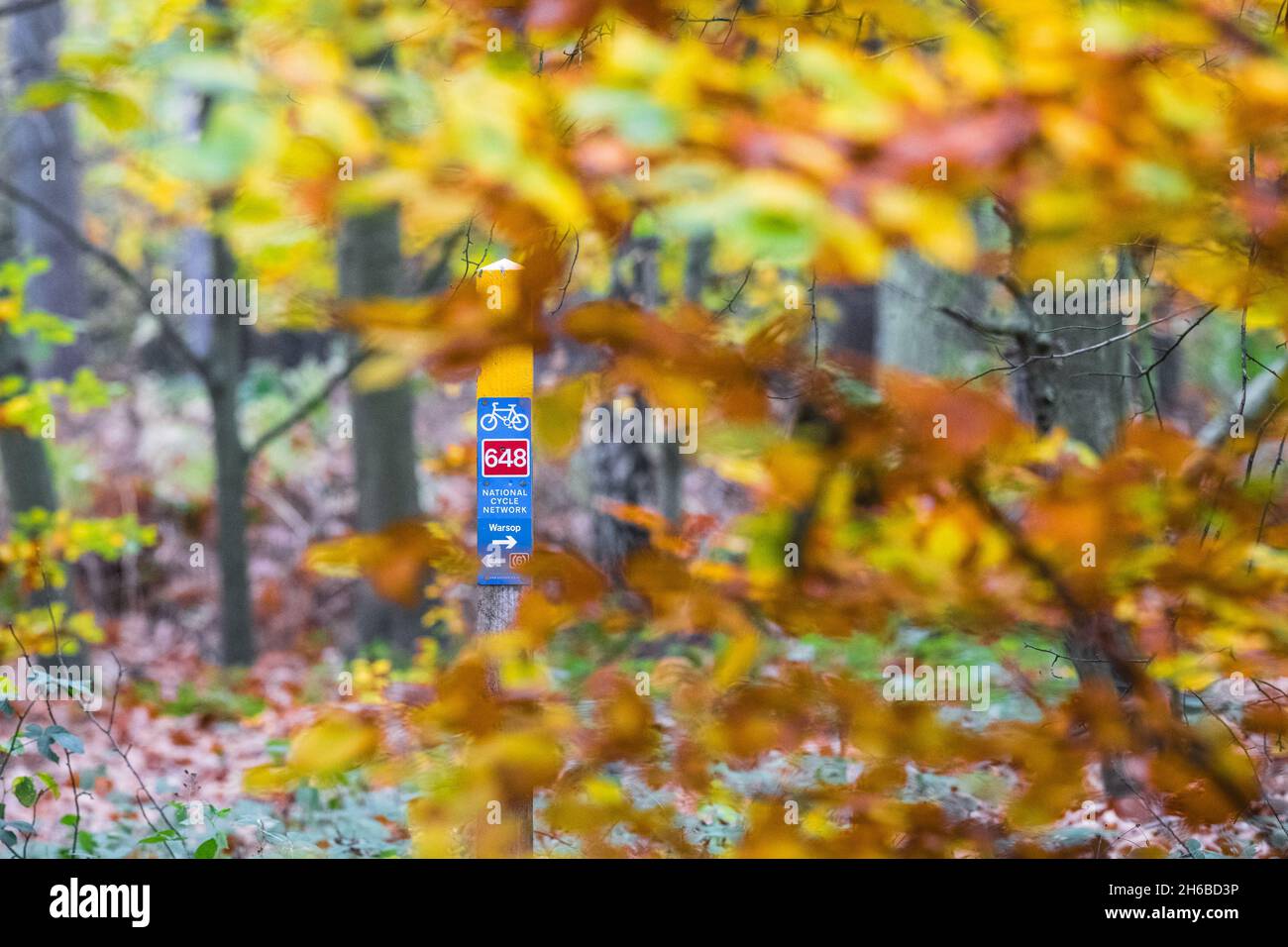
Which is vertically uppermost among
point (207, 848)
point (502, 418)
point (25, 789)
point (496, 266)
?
point (496, 266)

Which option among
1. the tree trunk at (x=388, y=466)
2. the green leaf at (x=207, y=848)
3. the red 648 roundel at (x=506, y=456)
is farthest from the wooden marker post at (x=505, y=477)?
the tree trunk at (x=388, y=466)

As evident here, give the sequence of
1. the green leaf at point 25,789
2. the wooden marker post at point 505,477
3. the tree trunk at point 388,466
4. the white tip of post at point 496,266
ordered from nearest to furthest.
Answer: the white tip of post at point 496,266
the wooden marker post at point 505,477
the green leaf at point 25,789
the tree trunk at point 388,466

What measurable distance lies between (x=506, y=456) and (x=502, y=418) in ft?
0.23

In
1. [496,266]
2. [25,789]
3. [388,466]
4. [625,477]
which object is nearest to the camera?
[496,266]

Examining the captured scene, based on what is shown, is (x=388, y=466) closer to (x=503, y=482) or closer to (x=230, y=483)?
(x=230, y=483)

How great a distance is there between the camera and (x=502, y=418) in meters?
2.05

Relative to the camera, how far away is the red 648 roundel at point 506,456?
206 centimetres

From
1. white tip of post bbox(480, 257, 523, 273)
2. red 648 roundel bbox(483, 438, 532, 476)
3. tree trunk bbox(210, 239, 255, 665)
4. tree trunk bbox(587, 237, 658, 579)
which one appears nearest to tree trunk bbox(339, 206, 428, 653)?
tree trunk bbox(210, 239, 255, 665)

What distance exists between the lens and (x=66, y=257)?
10336 mm

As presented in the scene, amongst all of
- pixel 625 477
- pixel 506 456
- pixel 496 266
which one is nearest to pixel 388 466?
pixel 625 477

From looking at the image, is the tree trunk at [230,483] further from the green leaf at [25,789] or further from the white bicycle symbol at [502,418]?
the white bicycle symbol at [502,418]

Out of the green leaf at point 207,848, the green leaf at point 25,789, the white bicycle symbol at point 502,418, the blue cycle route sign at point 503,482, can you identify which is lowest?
the green leaf at point 207,848
